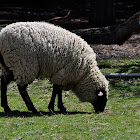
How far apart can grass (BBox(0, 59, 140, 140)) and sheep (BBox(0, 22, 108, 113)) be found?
499 mm

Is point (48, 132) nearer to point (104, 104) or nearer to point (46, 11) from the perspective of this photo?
point (104, 104)

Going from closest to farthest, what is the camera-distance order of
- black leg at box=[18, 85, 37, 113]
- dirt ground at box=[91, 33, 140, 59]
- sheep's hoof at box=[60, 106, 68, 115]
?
black leg at box=[18, 85, 37, 113], sheep's hoof at box=[60, 106, 68, 115], dirt ground at box=[91, 33, 140, 59]

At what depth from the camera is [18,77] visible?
22.2 ft

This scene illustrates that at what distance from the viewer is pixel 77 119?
638cm

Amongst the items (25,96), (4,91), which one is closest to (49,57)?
(25,96)

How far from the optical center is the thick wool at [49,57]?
264 inches

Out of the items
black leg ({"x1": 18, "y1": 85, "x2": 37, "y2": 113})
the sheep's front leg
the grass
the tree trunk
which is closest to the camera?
the grass

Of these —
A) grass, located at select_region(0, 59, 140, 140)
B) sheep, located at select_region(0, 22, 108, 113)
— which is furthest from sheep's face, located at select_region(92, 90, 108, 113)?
grass, located at select_region(0, 59, 140, 140)

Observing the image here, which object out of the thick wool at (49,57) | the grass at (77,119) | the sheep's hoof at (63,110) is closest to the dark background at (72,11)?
the grass at (77,119)

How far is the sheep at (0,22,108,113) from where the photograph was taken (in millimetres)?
6703

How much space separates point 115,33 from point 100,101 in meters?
4.62

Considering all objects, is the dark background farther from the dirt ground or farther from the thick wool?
the thick wool

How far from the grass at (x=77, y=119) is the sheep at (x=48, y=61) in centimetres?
50

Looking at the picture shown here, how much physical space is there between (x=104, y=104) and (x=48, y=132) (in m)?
2.37
